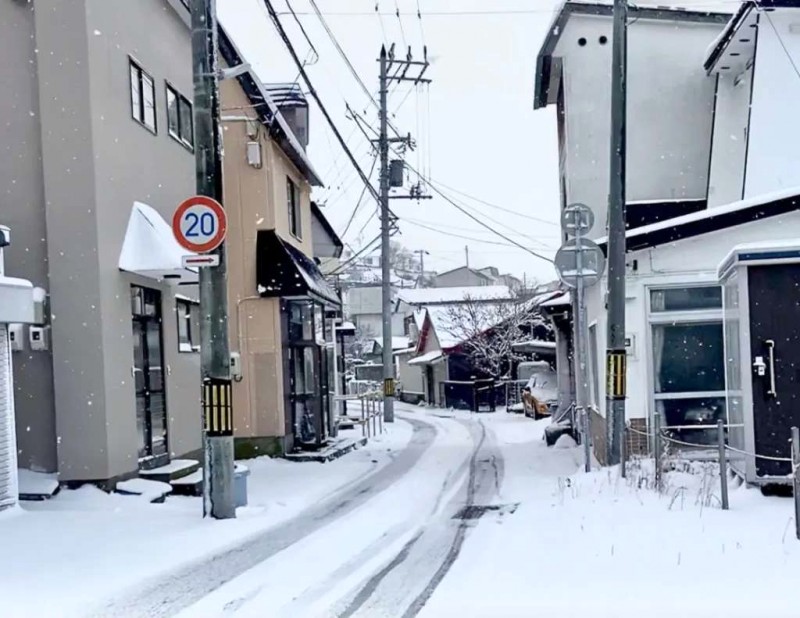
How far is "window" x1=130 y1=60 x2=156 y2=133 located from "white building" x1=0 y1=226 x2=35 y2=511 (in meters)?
3.42

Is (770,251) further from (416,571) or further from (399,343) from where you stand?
(399,343)

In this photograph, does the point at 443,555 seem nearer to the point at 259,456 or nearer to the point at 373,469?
the point at 373,469

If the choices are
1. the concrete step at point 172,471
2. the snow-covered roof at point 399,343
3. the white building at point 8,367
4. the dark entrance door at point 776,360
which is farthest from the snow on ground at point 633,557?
the snow-covered roof at point 399,343

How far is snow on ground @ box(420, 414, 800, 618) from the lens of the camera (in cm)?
576

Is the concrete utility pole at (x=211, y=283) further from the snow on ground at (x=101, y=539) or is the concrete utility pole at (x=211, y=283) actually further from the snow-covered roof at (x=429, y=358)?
the snow-covered roof at (x=429, y=358)

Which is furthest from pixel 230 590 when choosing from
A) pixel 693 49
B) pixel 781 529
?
pixel 693 49

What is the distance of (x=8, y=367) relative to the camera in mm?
9695

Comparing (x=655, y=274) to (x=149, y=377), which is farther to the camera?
(x=655, y=274)

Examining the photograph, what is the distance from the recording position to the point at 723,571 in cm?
644

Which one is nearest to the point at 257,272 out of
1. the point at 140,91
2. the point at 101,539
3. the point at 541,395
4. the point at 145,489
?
the point at 140,91

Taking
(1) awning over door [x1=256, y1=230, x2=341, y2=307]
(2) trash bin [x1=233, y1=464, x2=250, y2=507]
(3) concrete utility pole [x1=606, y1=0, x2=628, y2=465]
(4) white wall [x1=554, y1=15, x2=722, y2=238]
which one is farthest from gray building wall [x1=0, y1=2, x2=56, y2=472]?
(4) white wall [x1=554, y1=15, x2=722, y2=238]

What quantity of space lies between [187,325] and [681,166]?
34.7 ft

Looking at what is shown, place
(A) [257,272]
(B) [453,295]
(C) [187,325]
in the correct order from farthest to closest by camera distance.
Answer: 1. (B) [453,295]
2. (A) [257,272]
3. (C) [187,325]

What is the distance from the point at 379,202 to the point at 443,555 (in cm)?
2194
